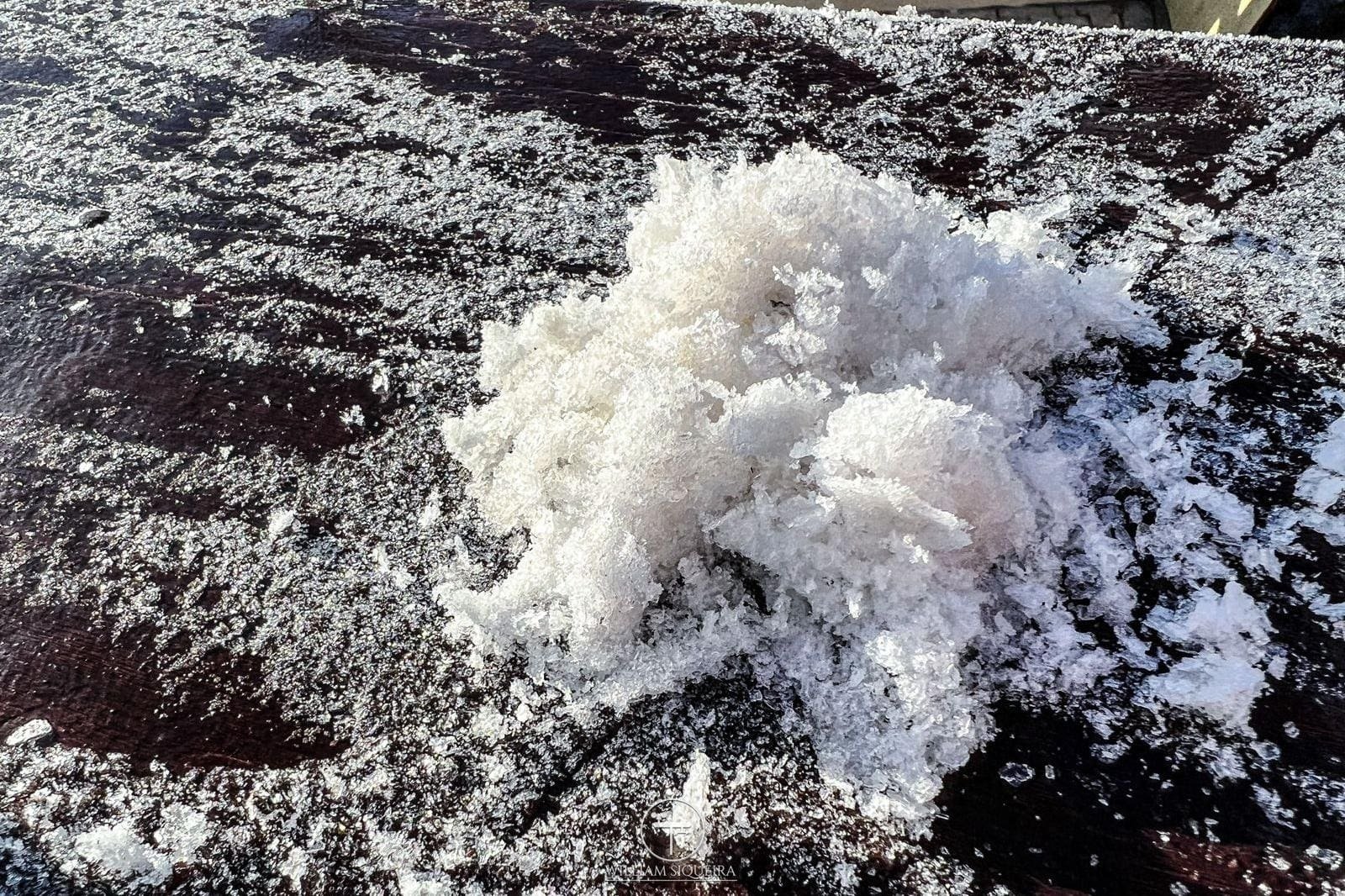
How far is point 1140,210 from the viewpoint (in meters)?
0.96

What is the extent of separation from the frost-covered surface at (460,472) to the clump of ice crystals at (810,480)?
18mm

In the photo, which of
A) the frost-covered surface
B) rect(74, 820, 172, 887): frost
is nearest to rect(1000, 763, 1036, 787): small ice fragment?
the frost-covered surface

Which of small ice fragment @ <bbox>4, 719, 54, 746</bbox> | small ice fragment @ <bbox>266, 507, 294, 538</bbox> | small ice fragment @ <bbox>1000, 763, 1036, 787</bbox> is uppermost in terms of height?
small ice fragment @ <bbox>1000, 763, 1036, 787</bbox>

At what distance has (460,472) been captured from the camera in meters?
0.82

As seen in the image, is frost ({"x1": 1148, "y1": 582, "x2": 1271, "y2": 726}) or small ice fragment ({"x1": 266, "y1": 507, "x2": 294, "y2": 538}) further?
small ice fragment ({"x1": 266, "y1": 507, "x2": 294, "y2": 538})

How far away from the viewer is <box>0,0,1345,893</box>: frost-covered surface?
604mm

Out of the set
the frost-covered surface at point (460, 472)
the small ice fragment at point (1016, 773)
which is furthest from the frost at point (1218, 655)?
the small ice fragment at point (1016, 773)

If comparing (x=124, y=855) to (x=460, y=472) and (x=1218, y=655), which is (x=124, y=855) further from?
(x=1218, y=655)

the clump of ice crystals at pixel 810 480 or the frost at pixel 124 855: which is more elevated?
the clump of ice crystals at pixel 810 480

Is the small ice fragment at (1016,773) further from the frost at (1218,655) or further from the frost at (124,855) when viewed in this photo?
the frost at (124,855)

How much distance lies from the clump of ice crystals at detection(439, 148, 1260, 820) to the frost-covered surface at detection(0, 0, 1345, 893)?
0.06 feet

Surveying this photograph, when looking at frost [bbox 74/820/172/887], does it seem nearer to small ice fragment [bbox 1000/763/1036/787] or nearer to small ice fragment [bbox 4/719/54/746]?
small ice fragment [bbox 4/719/54/746]

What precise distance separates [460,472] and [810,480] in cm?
34

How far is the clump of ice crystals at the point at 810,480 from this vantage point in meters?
0.63
